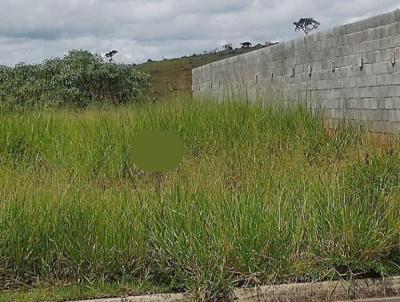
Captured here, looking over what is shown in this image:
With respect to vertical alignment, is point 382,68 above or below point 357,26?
below

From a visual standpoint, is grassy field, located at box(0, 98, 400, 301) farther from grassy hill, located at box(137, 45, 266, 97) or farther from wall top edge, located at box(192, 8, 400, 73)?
grassy hill, located at box(137, 45, 266, 97)

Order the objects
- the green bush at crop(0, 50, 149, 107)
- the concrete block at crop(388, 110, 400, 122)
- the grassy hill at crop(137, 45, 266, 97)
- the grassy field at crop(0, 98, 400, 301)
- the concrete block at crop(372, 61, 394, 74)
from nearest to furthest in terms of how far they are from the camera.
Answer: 1. the grassy field at crop(0, 98, 400, 301)
2. the concrete block at crop(388, 110, 400, 122)
3. the concrete block at crop(372, 61, 394, 74)
4. the green bush at crop(0, 50, 149, 107)
5. the grassy hill at crop(137, 45, 266, 97)

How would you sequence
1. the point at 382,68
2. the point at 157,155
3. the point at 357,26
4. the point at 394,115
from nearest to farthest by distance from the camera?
1. the point at 157,155
2. the point at 394,115
3. the point at 382,68
4. the point at 357,26

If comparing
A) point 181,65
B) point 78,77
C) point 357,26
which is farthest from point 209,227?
point 181,65

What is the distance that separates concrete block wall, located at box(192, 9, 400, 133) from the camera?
30.4 ft

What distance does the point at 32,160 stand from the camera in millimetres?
8258

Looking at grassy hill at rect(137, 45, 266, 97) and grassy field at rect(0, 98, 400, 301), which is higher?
grassy hill at rect(137, 45, 266, 97)

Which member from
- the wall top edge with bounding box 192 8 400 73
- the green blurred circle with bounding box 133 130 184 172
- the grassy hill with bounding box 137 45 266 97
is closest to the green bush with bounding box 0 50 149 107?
the grassy hill with bounding box 137 45 266 97

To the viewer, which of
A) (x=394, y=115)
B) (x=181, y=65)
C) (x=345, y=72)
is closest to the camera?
(x=394, y=115)

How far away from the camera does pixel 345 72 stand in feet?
35.6

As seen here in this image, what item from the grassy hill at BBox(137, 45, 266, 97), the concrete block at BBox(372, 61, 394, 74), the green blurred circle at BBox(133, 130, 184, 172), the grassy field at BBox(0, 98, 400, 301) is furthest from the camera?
the grassy hill at BBox(137, 45, 266, 97)

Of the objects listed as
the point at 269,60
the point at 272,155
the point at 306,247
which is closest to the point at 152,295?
→ the point at 306,247

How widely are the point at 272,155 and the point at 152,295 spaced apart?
123 inches

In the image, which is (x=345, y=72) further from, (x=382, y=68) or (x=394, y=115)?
(x=394, y=115)
